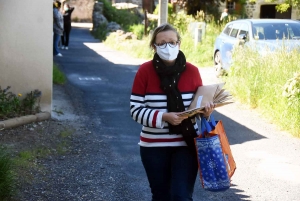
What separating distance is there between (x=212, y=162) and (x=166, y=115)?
44cm

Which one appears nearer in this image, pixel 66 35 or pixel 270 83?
pixel 270 83

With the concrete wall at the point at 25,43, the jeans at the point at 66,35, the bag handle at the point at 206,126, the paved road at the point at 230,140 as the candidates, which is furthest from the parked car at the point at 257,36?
the bag handle at the point at 206,126

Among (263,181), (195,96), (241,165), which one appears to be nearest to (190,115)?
(195,96)

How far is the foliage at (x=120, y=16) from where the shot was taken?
31203 millimetres

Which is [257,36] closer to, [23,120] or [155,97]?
[23,120]

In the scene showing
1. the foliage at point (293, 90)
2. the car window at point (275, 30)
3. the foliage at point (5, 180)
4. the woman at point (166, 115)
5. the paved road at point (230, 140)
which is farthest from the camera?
the car window at point (275, 30)

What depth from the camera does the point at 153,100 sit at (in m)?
4.02

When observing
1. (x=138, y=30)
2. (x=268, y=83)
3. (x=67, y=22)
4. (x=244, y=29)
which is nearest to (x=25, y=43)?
(x=268, y=83)

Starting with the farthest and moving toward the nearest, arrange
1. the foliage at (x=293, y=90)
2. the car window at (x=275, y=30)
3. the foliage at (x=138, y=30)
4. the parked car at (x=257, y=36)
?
the foliage at (x=138, y=30)
the car window at (x=275, y=30)
the parked car at (x=257, y=36)
the foliage at (x=293, y=90)

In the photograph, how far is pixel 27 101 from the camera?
28.9 ft

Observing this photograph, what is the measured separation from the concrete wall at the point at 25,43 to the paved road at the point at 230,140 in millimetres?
1207

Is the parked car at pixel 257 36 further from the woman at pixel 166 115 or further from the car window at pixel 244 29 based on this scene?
the woman at pixel 166 115

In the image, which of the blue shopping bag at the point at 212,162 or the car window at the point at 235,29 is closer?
the blue shopping bag at the point at 212,162

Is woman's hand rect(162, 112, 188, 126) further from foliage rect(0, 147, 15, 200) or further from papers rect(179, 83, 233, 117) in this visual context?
foliage rect(0, 147, 15, 200)
